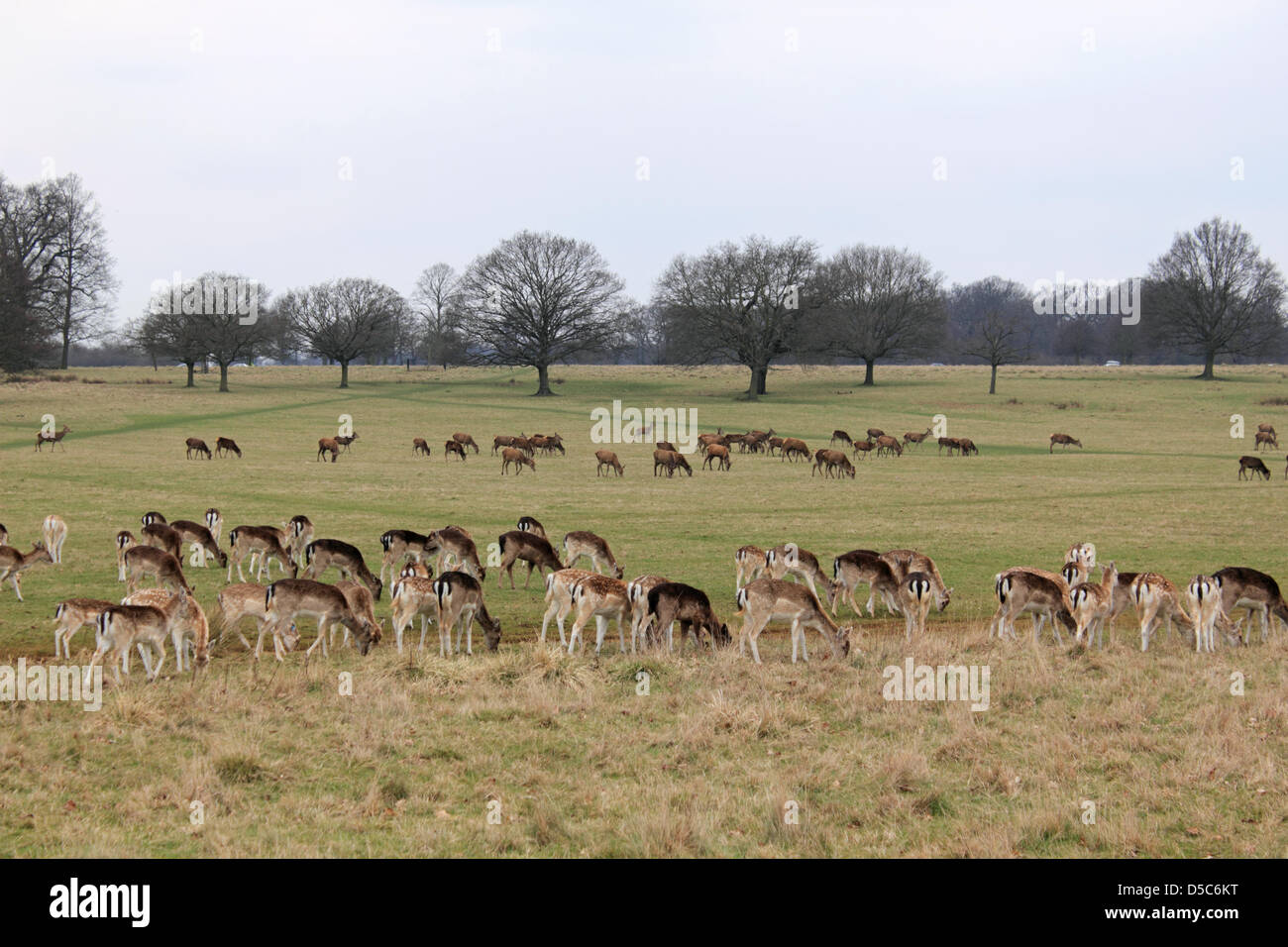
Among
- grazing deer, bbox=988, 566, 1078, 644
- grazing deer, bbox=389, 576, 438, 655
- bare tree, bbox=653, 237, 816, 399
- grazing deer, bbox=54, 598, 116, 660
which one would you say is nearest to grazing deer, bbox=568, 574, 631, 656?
grazing deer, bbox=389, 576, 438, 655

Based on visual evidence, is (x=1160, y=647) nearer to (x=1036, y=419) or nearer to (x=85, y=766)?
(x=85, y=766)

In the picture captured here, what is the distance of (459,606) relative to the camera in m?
13.7

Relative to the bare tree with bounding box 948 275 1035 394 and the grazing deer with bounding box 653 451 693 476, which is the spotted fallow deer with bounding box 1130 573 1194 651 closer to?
the grazing deer with bounding box 653 451 693 476

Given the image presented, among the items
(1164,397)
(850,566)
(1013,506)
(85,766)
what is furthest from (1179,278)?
(85,766)

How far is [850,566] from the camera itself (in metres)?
16.3

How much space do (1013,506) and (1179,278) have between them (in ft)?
230

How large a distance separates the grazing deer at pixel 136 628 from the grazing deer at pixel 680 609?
5.94 metres

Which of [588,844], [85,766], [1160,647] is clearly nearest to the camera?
[588,844]

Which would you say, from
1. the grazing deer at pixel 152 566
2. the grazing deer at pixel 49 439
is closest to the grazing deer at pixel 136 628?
A: the grazing deer at pixel 152 566

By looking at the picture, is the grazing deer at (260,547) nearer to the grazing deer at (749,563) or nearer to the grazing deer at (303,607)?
the grazing deer at (303,607)

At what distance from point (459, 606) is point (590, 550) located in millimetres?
5376

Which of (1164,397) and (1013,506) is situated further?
(1164,397)

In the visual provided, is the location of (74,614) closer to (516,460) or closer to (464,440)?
(516,460)

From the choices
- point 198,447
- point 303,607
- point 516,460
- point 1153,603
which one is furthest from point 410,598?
point 198,447
